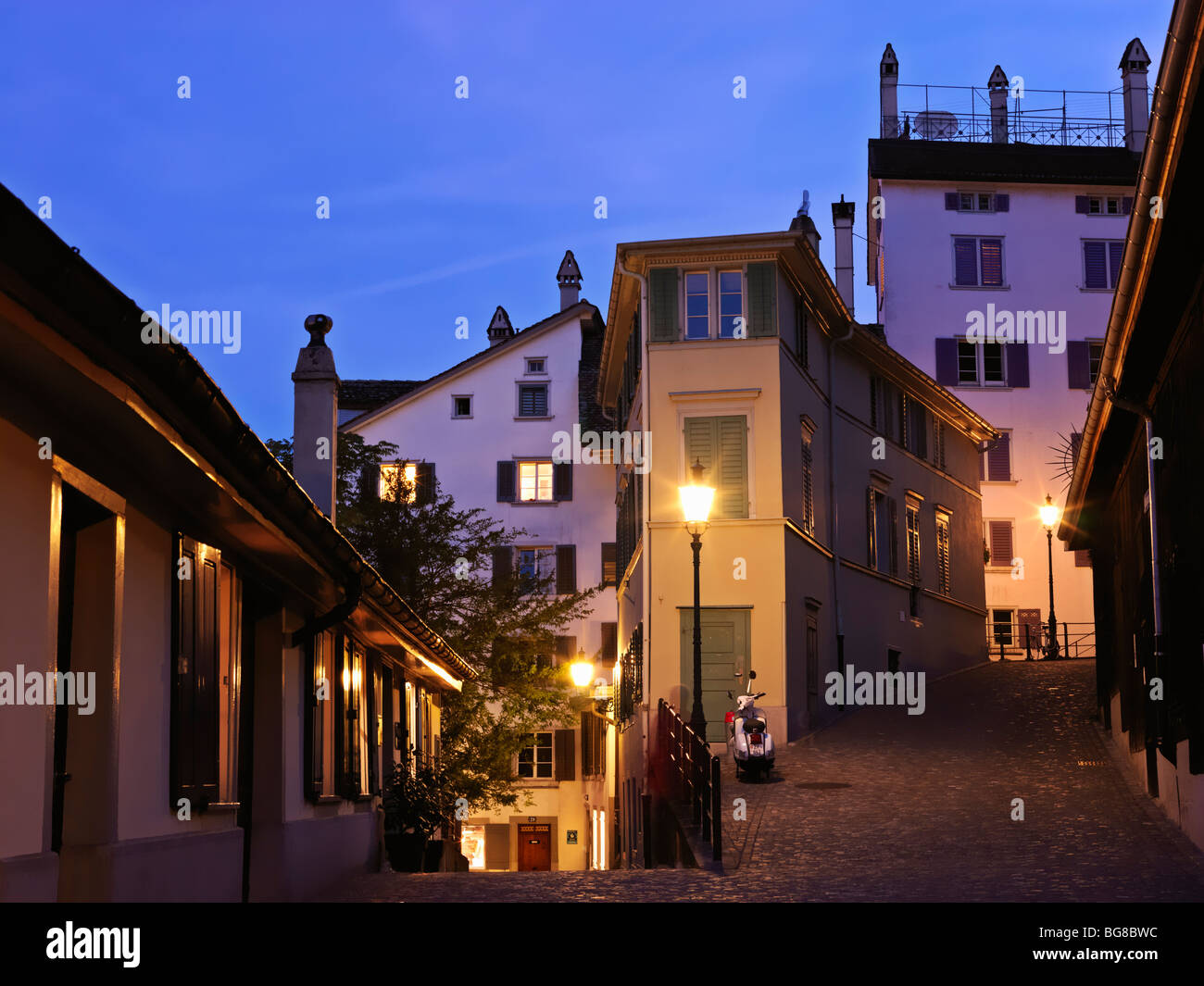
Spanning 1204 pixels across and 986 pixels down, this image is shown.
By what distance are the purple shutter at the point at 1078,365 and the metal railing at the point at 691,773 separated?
26928 millimetres

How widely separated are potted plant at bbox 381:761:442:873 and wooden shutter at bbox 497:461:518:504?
2952cm

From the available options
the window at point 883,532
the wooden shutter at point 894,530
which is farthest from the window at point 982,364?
the window at point 883,532

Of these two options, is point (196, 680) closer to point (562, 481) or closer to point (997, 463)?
point (562, 481)

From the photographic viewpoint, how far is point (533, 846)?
4588 centimetres

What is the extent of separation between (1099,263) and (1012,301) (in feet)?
9.57

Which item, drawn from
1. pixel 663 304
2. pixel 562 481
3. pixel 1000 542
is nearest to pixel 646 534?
pixel 663 304

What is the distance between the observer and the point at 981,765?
76.3 feet

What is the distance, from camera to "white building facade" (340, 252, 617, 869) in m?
45.4

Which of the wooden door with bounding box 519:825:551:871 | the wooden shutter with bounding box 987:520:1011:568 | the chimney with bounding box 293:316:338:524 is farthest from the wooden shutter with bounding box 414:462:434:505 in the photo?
the chimney with bounding box 293:316:338:524

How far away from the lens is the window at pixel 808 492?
30781 mm

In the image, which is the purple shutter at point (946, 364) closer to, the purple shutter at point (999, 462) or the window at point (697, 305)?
the purple shutter at point (999, 462)

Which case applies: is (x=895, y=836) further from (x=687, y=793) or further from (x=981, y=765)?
(x=981, y=765)
